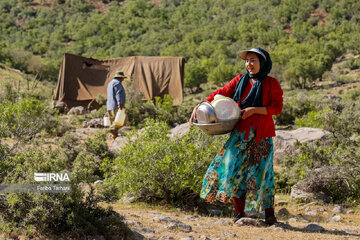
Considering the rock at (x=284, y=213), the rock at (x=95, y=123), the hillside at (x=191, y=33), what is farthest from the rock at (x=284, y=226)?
the hillside at (x=191, y=33)

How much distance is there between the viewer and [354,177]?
504 centimetres

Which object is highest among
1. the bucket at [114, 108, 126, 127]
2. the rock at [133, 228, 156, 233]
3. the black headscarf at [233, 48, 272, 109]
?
the black headscarf at [233, 48, 272, 109]

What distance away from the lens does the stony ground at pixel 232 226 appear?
9.92 feet

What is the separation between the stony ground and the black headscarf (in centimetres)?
106

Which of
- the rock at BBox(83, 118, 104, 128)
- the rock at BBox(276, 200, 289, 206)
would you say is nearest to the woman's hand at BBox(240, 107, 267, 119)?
the rock at BBox(276, 200, 289, 206)

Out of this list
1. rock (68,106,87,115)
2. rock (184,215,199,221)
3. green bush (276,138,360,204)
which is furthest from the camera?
rock (68,106,87,115)

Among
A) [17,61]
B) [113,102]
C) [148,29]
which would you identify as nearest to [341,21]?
[148,29]

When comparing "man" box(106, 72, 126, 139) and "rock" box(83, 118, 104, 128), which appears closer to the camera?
"man" box(106, 72, 126, 139)

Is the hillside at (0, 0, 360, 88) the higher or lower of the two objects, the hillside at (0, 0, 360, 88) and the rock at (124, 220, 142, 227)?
the higher

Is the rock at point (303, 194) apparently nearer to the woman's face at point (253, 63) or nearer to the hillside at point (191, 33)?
the woman's face at point (253, 63)

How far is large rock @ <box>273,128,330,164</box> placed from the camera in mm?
7320

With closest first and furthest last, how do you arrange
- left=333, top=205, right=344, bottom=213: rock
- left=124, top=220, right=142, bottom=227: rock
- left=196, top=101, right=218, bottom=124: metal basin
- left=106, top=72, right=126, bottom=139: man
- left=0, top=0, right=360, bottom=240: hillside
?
left=0, top=0, right=360, bottom=240: hillside → left=124, top=220, right=142, bottom=227: rock → left=196, top=101, right=218, bottom=124: metal basin → left=333, top=205, right=344, bottom=213: rock → left=106, top=72, right=126, bottom=139: man

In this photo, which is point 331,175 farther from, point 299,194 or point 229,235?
point 229,235

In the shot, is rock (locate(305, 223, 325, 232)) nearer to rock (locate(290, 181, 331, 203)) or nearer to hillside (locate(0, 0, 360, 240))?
hillside (locate(0, 0, 360, 240))
